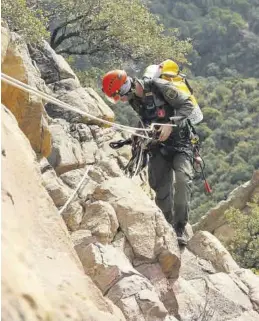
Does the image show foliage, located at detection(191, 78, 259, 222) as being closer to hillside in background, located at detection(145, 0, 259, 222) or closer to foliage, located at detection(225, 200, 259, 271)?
hillside in background, located at detection(145, 0, 259, 222)

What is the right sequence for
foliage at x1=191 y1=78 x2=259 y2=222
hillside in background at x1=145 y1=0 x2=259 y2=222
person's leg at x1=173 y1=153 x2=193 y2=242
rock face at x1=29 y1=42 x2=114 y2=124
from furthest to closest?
hillside in background at x1=145 y1=0 x2=259 y2=222 → foliage at x1=191 y1=78 x2=259 y2=222 → rock face at x1=29 y1=42 x2=114 y2=124 → person's leg at x1=173 y1=153 x2=193 y2=242

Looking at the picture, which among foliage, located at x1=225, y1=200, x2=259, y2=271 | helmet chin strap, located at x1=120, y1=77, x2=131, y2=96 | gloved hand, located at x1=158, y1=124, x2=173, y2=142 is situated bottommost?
foliage, located at x1=225, y1=200, x2=259, y2=271

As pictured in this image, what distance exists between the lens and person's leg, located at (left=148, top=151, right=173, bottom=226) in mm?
8320

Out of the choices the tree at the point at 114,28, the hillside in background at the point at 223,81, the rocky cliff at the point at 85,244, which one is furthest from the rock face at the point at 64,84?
the hillside in background at the point at 223,81

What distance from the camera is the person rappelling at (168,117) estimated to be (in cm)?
770

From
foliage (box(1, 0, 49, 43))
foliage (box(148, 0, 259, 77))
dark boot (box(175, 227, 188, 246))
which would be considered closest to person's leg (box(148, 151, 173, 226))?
dark boot (box(175, 227, 188, 246))

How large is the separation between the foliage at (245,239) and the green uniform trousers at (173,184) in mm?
10922

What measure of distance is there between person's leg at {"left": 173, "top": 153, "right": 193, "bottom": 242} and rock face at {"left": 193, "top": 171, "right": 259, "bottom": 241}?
54.2 feet

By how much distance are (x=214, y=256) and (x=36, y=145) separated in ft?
10.2

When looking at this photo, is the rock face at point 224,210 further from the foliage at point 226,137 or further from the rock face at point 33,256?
the rock face at point 33,256

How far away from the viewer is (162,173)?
331 inches

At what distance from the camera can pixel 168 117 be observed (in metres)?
7.94

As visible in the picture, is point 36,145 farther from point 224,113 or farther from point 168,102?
point 224,113

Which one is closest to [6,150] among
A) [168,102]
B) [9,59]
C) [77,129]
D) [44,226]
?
[44,226]
